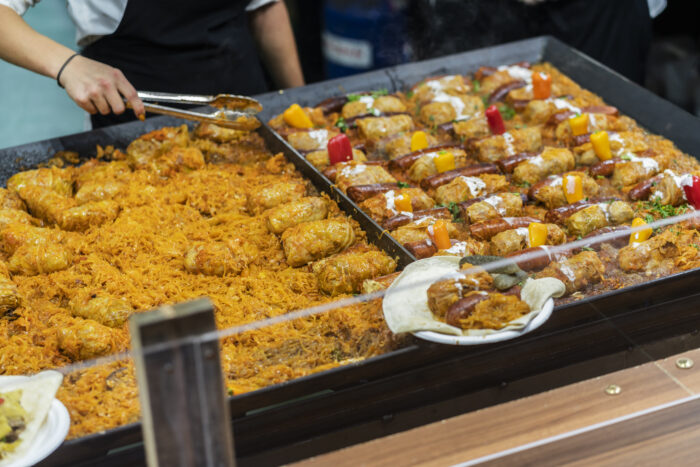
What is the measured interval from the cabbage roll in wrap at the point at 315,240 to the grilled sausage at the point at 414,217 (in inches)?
8.5

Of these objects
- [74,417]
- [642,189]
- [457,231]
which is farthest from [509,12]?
[74,417]

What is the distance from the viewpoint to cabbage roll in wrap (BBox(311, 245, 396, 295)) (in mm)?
2898

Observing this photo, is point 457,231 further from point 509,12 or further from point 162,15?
point 509,12

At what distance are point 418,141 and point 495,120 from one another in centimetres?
51

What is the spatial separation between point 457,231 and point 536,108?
1552 millimetres

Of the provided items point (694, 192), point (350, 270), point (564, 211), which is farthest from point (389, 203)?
point (694, 192)

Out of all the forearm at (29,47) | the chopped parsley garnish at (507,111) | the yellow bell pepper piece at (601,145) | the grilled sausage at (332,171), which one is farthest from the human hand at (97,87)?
the yellow bell pepper piece at (601,145)

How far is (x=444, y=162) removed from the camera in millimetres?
3904

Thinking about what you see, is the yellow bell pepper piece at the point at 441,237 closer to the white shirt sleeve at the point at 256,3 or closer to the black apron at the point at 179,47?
the black apron at the point at 179,47

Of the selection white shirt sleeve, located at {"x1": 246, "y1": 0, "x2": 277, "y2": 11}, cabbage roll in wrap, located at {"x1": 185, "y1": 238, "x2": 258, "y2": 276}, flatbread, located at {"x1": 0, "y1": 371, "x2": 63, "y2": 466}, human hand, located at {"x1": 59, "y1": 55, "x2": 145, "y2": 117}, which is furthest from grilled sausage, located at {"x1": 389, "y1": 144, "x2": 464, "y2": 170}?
flatbread, located at {"x1": 0, "y1": 371, "x2": 63, "y2": 466}

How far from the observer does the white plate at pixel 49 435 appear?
181cm

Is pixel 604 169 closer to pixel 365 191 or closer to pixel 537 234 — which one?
pixel 537 234

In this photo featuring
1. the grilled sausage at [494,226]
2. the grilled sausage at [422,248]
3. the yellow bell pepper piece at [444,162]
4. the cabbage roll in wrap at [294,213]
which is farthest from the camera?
the yellow bell pepper piece at [444,162]

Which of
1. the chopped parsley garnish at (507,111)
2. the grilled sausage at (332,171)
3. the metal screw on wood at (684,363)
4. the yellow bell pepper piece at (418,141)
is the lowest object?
the metal screw on wood at (684,363)
